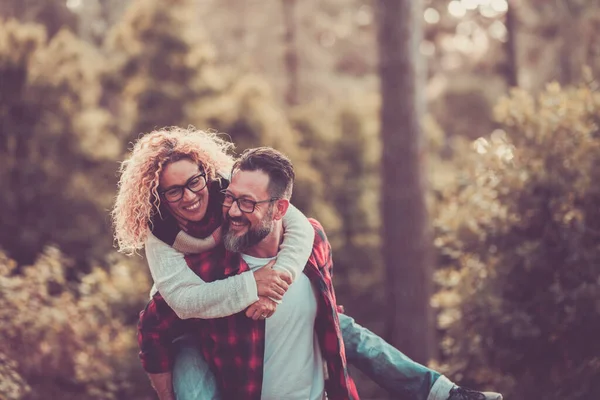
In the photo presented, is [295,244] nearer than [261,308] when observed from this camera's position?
No

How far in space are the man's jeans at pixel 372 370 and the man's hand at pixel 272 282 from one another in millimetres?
561

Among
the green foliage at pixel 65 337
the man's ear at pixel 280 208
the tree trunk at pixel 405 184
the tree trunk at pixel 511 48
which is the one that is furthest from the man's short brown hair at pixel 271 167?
the tree trunk at pixel 511 48

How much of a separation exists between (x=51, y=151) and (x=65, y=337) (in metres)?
5.49

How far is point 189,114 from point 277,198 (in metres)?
8.06

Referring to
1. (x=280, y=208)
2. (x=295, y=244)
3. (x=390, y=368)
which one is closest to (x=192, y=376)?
(x=295, y=244)

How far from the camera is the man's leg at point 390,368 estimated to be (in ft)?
12.5

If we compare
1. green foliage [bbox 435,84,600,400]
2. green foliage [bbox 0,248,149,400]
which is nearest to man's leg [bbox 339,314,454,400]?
green foliage [bbox 435,84,600,400]

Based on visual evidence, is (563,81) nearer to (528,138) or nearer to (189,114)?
(189,114)

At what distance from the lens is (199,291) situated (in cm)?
326

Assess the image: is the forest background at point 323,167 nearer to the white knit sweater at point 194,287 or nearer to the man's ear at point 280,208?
the white knit sweater at point 194,287

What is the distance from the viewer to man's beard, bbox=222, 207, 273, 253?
3.36 m

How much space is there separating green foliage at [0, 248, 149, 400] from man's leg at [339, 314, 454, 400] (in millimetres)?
2581

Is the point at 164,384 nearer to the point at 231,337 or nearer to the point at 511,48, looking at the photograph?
the point at 231,337

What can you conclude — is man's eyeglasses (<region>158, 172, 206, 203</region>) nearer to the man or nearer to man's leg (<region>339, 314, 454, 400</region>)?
the man
